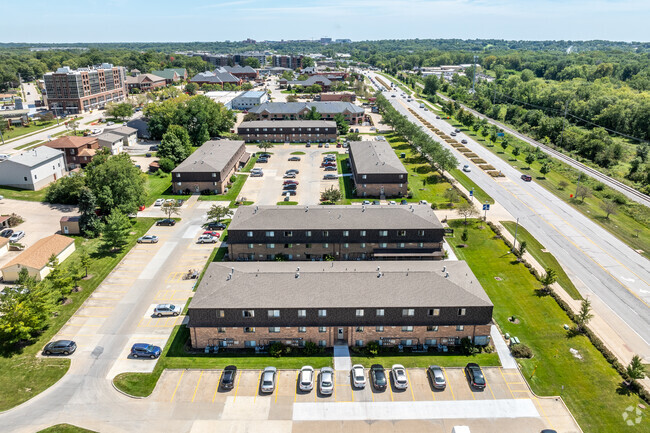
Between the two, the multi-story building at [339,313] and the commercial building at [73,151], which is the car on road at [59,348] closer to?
the multi-story building at [339,313]

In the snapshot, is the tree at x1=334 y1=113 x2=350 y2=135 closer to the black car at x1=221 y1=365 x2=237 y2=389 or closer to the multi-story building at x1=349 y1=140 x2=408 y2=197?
the multi-story building at x1=349 y1=140 x2=408 y2=197

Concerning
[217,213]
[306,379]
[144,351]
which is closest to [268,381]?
[306,379]

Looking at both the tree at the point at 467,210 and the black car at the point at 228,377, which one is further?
the tree at the point at 467,210

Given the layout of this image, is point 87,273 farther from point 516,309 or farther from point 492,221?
point 492,221

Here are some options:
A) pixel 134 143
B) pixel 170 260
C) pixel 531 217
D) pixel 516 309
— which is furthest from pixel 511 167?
pixel 134 143

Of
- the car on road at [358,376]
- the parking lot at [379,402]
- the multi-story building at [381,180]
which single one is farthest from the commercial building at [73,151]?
the car on road at [358,376]

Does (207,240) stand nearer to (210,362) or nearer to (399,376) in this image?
(210,362)
